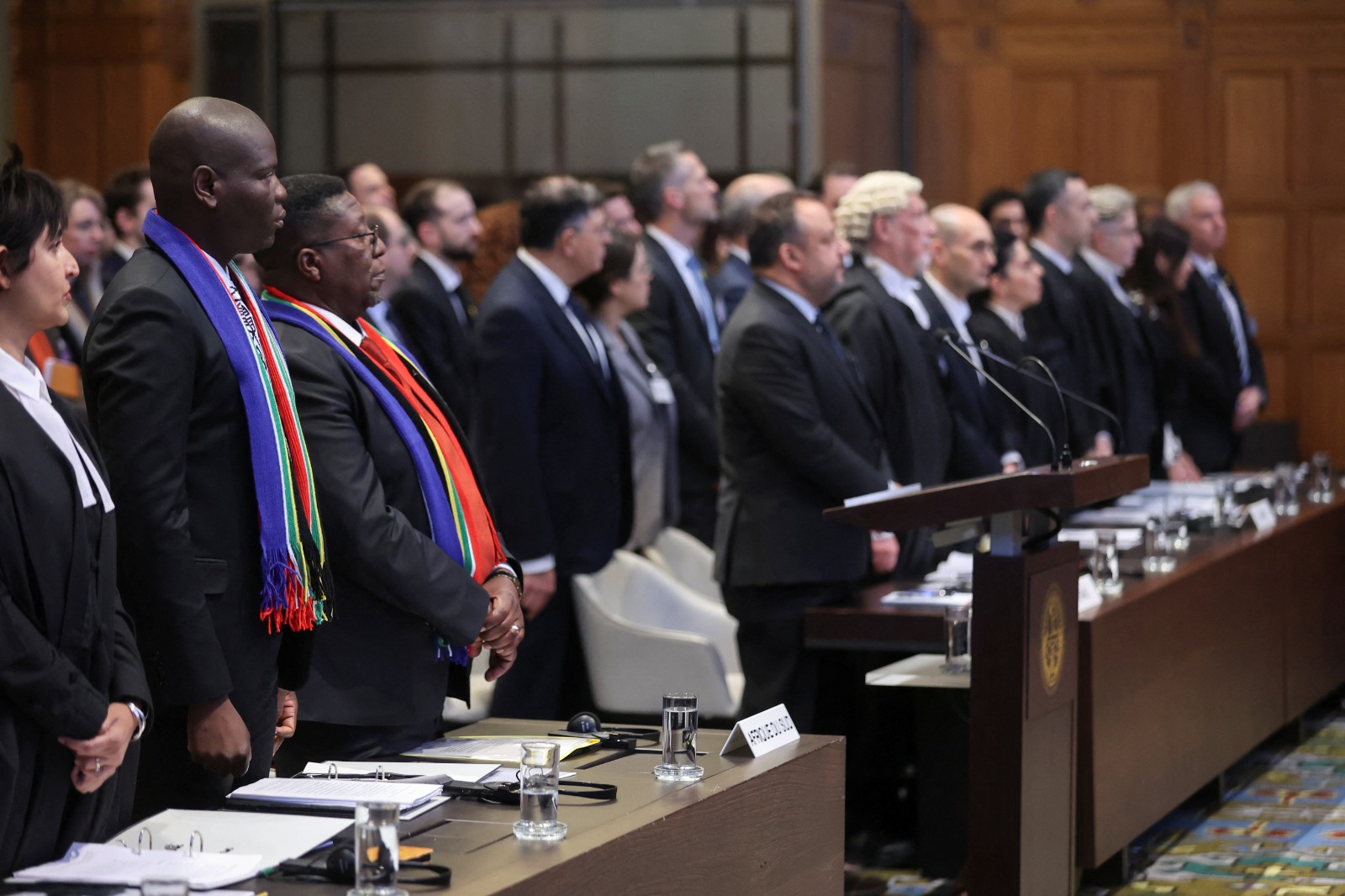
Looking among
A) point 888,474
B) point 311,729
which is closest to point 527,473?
point 888,474

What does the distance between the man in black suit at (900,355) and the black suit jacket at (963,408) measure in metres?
0.16

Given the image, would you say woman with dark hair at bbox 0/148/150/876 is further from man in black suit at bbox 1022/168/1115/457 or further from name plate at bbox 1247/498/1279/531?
man in black suit at bbox 1022/168/1115/457

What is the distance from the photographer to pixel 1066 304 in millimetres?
6734

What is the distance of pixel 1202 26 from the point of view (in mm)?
10156

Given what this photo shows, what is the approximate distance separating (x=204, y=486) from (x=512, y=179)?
678cm

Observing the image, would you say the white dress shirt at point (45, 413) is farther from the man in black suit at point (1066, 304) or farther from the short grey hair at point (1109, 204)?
the short grey hair at point (1109, 204)

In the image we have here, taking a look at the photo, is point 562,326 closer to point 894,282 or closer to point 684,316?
point 894,282

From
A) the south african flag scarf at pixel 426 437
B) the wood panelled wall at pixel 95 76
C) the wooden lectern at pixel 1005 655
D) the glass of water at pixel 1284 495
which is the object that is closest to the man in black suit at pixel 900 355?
the glass of water at pixel 1284 495

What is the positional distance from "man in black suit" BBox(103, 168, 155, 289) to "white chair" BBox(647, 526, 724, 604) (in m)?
2.08

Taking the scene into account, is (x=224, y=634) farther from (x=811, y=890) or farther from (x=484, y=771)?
(x=811, y=890)

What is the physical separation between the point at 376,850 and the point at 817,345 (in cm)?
273

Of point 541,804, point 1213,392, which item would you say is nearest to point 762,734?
point 541,804

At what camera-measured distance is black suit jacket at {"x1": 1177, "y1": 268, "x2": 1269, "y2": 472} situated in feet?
24.3

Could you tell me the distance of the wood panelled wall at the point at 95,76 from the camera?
33.1ft
